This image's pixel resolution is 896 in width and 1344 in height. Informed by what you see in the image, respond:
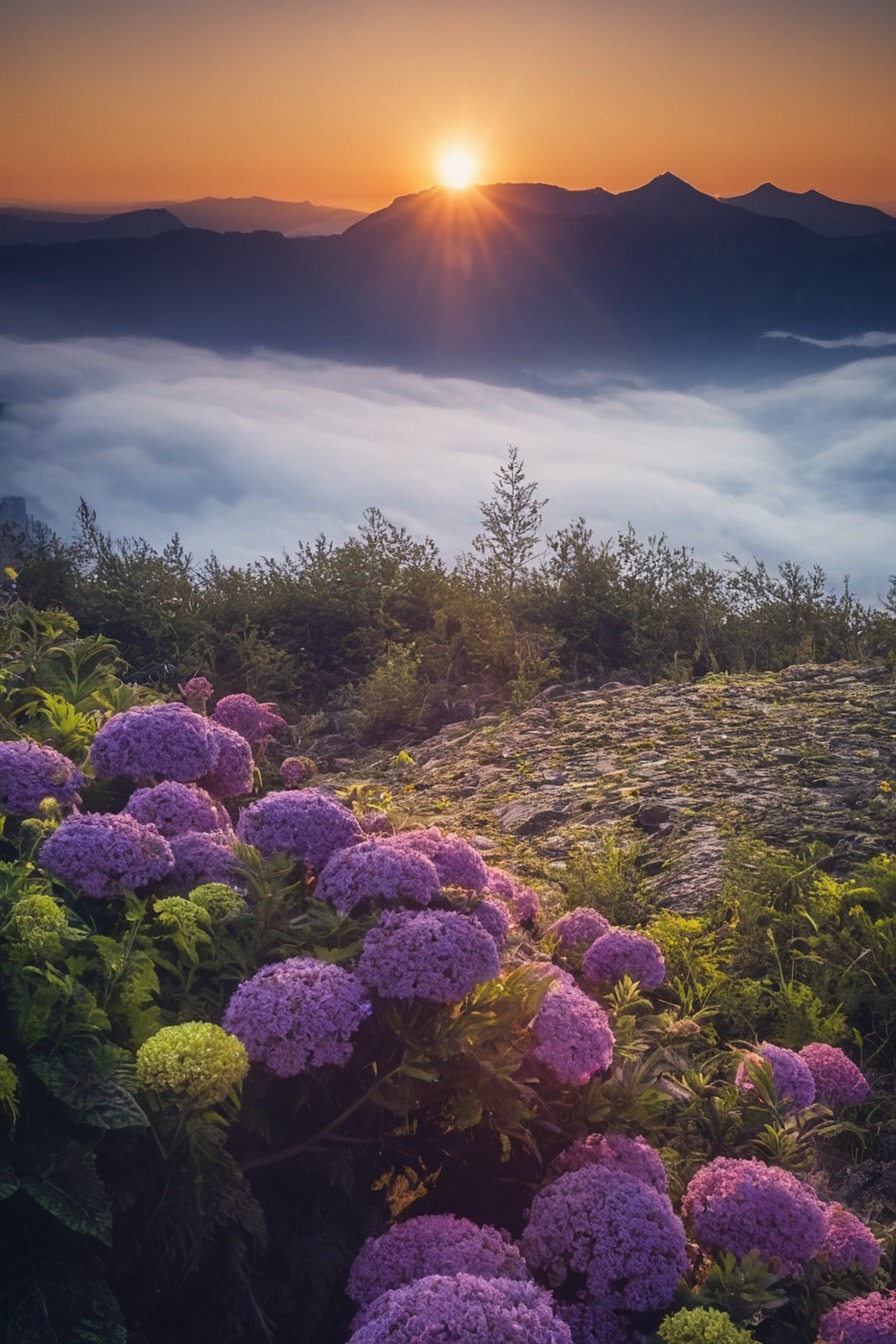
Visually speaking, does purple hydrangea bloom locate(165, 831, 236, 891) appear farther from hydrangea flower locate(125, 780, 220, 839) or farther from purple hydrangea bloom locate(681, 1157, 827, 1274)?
purple hydrangea bloom locate(681, 1157, 827, 1274)

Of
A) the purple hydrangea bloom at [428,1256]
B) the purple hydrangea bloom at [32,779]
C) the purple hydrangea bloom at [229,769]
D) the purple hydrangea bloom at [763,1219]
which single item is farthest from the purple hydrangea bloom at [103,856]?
the purple hydrangea bloom at [763,1219]

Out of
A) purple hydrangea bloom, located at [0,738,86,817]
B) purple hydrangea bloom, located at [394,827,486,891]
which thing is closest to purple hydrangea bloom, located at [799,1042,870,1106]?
purple hydrangea bloom, located at [394,827,486,891]

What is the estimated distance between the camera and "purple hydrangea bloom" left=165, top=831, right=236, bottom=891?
271cm

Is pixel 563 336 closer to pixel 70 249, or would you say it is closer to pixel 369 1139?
pixel 70 249

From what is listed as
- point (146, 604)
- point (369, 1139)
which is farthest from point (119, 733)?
point (146, 604)

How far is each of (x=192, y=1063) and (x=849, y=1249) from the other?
60.8 inches

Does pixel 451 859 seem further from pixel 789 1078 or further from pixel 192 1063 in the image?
pixel 789 1078

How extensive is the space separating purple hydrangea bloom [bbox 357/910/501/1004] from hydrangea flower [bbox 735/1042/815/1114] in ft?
3.27

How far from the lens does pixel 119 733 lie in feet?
10.2

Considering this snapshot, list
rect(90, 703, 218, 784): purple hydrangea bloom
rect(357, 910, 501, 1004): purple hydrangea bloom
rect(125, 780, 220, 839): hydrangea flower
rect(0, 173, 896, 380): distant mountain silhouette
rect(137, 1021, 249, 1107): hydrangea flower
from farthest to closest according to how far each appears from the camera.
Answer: rect(0, 173, 896, 380): distant mountain silhouette
rect(90, 703, 218, 784): purple hydrangea bloom
rect(125, 780, 220, 839): hydrangea flower
rect(357, 910, 501, 1004): purple hydrangea bloom
rect(137, 1021, 249, 1107): hydrangea flower

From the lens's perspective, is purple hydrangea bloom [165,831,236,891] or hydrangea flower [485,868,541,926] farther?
hydrangea flower [485,868,541,926]

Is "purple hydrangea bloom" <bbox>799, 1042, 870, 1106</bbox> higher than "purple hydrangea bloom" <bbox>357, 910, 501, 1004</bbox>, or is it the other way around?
"purple hydrangea bloom" <bbox>357, 910, 501, 1004</bbox>

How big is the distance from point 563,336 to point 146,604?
73.3 metres

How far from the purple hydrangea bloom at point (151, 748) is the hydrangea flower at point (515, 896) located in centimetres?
86
